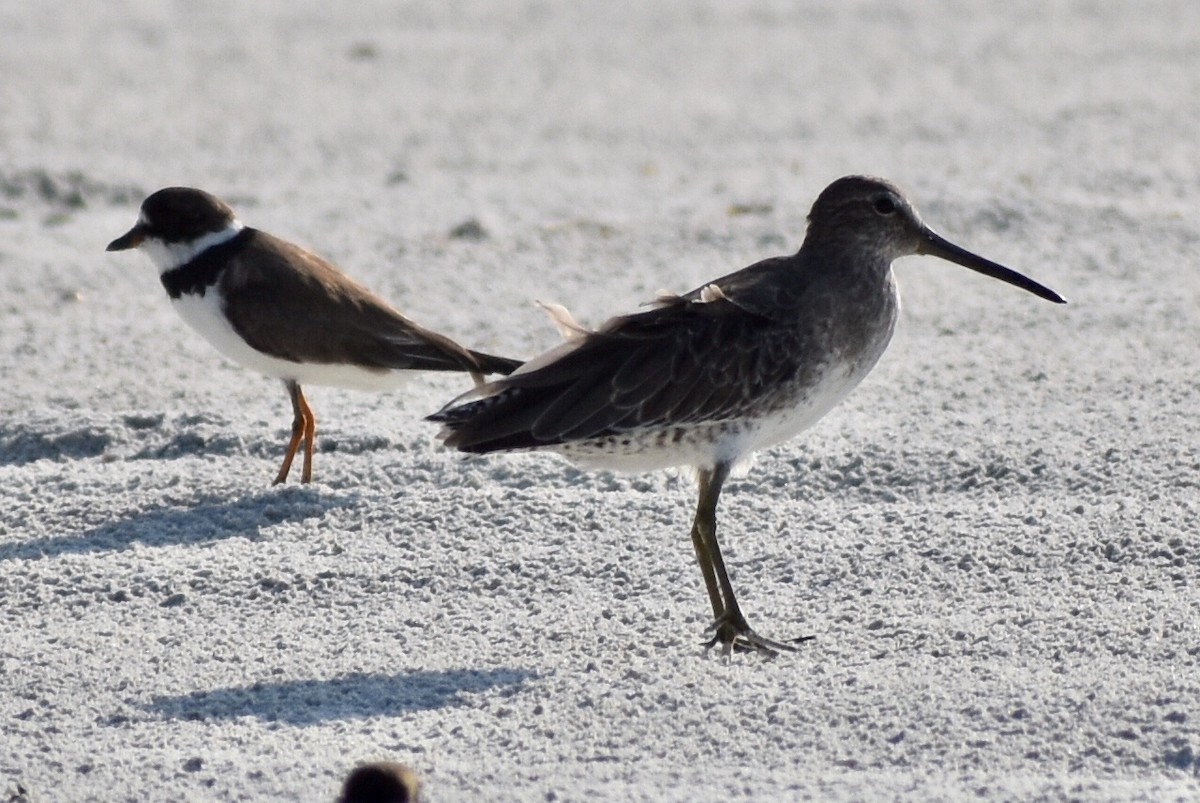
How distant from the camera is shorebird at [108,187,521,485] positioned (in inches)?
269

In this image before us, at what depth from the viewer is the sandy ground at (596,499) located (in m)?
4.68

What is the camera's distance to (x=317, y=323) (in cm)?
689

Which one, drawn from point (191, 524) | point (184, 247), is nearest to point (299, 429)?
point (191, 524)

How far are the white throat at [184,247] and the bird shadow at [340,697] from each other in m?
2.62

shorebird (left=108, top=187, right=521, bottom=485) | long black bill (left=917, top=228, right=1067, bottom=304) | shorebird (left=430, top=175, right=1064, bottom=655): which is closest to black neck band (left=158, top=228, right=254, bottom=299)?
shorebird (left=108, top=187, right=521, bottom=485)

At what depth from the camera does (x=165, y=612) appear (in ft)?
18.3

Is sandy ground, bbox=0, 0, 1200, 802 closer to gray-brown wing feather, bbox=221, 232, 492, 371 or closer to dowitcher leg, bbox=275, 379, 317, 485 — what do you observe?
dowitcher leg, bbox=275, 379, 317, 485

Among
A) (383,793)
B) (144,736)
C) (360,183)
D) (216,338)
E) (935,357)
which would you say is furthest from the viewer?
(360,183)

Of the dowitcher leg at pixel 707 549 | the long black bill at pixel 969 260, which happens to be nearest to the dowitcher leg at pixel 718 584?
the dowitcher leg at pixel 707 549

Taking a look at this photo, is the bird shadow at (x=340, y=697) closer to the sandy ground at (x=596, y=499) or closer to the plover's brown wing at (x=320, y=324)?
the sandy ground at (x=596, y=499)

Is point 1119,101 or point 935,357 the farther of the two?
point 1119,101

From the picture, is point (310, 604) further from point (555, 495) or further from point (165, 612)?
point (555, 495)

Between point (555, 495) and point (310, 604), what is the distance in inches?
41.8

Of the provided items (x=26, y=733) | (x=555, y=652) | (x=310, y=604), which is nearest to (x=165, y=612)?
(x=310, y=604)
